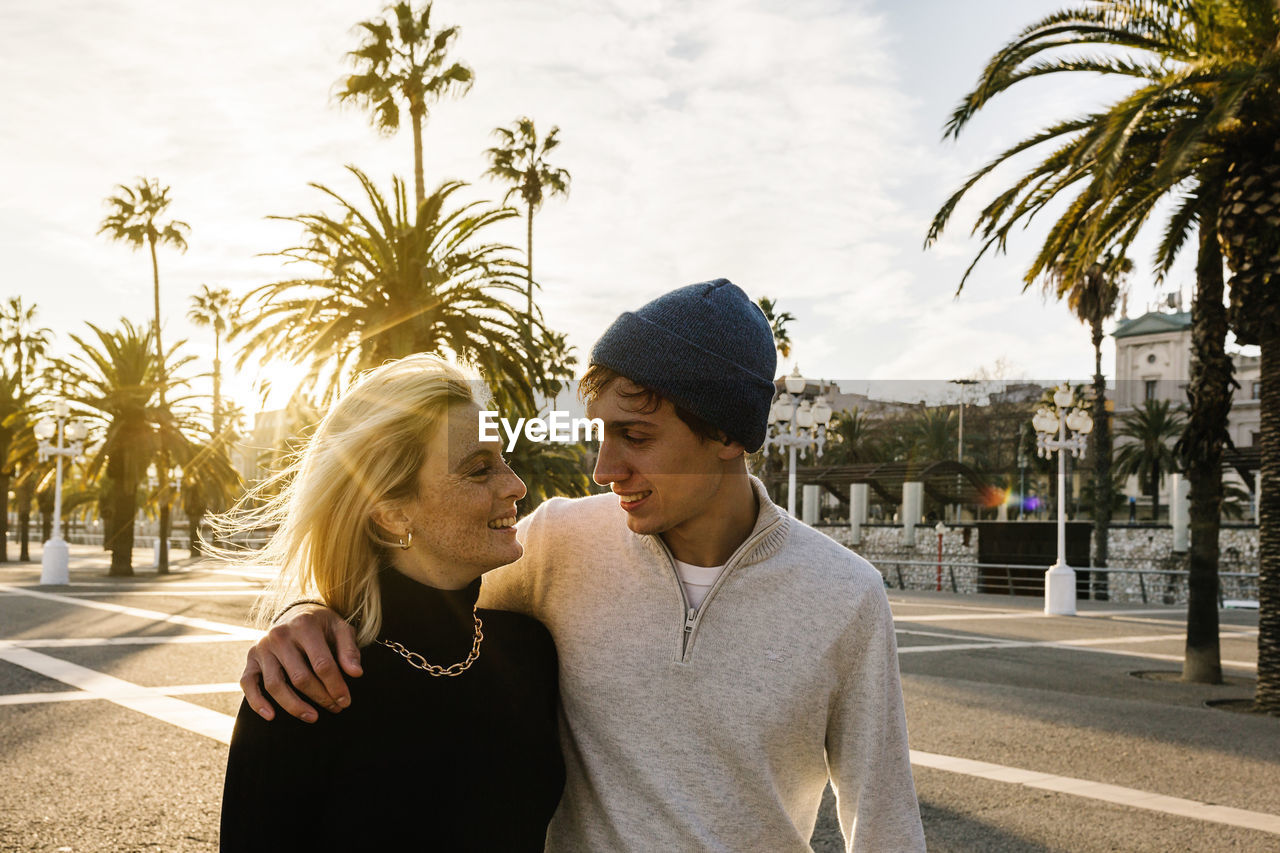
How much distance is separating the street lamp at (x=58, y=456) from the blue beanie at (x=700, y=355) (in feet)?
86.5

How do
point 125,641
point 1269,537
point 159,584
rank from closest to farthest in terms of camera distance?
point 1269,537 → point 125,641 → point 159,584

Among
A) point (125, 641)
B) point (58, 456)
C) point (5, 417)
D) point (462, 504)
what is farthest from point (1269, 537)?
point (5, 417)

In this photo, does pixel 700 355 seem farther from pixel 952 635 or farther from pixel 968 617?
pixel 968 617

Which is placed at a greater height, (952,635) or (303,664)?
(303,664)

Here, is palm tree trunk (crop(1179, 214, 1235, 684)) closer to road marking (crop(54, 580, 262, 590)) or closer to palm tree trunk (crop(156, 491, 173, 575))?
road marking (crop(54, 580, 262, 590))

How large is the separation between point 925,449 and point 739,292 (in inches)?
3091

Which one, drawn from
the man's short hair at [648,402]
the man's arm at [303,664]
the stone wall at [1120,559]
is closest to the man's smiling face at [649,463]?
the man's short hair at [648,402]

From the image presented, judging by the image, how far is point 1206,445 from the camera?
41.4ft

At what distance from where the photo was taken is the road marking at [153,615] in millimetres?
15180

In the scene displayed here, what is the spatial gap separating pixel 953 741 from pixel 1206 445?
6.19m

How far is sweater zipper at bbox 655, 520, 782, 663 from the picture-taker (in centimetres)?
226

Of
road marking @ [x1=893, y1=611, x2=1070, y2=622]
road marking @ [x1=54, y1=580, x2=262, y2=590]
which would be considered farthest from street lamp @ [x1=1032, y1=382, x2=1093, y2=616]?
road marking @ [x1=54, y1=580, x2=262, y2=590]

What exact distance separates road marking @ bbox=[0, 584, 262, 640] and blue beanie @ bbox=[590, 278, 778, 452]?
472 inches

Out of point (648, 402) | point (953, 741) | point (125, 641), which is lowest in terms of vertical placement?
point (125, 641)
